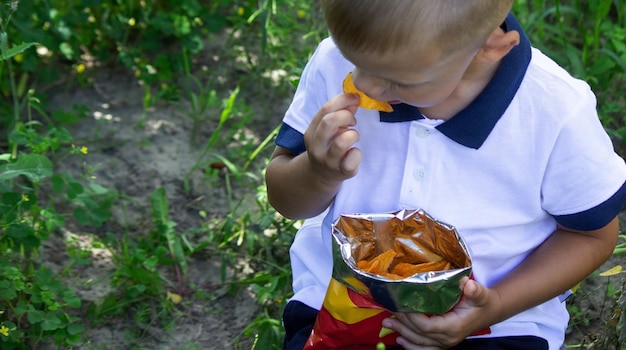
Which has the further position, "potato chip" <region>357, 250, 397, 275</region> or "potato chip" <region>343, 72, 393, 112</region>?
"potato chip" <region>357, 250, 397, 275</region>

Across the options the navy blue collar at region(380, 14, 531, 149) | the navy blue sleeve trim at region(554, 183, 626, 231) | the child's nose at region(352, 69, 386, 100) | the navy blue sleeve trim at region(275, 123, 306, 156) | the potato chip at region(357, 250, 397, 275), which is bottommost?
the potato chip at region(357, 250, 397, 275)

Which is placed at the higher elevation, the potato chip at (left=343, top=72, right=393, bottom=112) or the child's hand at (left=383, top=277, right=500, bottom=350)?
the potato chip at (left=343, top=72, right=393, bottom=112)

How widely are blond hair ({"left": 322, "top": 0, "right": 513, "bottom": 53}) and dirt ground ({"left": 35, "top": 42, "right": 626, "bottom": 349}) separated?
0.98 meters

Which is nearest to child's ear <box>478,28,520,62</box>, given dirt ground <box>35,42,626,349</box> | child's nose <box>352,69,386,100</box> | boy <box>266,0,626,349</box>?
boy <box>266,0,626,349</box>

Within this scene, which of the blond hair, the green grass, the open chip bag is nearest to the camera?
the blond hair

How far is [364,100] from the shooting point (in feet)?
5.32

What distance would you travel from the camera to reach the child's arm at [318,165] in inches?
61.7

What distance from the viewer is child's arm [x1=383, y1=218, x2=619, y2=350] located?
1691mm

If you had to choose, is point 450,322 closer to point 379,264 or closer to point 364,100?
point 379,264

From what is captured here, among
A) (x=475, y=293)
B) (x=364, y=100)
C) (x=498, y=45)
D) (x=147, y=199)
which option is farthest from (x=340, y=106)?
(x=147, y=199)

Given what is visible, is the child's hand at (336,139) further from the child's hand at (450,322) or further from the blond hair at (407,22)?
the child's hand at (450,322)

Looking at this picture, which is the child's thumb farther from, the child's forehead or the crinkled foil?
the child's forehead

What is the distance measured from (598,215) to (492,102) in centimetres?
28

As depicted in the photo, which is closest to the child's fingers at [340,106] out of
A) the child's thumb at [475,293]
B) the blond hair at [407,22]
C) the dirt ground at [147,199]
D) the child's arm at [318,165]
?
the child's arm at [318,165]
